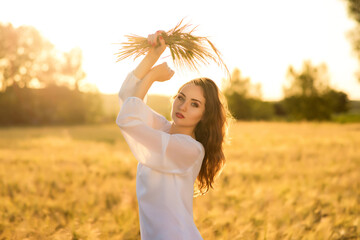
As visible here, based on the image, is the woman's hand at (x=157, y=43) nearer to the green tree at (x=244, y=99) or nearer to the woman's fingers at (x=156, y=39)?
the woman's fingers at (x=156, y=39)

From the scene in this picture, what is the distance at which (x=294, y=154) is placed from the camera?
8.78m

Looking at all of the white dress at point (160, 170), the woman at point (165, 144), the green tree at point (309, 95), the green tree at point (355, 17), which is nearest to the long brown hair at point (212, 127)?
the woman at point (165, 144)

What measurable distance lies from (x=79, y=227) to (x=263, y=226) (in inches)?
63.0

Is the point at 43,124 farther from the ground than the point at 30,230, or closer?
closer

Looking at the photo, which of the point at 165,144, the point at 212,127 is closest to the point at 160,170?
the point at 165,144

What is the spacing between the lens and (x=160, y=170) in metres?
1.82

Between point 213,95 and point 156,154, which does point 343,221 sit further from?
point 156,154

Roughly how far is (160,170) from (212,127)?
447mm

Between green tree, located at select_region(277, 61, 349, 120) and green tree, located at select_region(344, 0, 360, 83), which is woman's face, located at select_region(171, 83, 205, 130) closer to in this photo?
green tree, located at select_region(344, 0, 360, 83)

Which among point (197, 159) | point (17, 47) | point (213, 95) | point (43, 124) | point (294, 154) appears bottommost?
point (43, 124)

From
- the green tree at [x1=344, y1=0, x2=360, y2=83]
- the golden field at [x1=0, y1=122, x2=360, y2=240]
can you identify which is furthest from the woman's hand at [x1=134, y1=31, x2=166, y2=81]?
the green tree at [x1=344, y1=0, x2=360, y2=83]

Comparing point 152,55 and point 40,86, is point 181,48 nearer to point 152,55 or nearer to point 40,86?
point 152,55

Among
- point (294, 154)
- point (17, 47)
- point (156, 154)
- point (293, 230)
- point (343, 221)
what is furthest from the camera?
point (17, 47)

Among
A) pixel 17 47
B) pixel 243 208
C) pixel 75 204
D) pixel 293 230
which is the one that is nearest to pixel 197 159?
pixel 293 230
